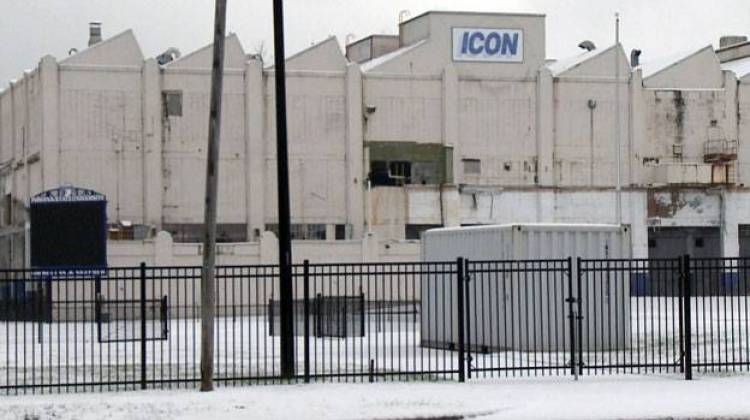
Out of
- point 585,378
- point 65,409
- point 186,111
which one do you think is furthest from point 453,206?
point 65,409

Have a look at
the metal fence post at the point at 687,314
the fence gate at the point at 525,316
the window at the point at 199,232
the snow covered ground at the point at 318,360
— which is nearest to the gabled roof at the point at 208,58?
the window at the point at 199,232

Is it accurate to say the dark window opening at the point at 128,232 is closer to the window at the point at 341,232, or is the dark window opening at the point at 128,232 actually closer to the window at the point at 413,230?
the window at the point at 341,232

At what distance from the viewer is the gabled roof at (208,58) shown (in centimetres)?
6425

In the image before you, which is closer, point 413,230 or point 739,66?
point 413,230

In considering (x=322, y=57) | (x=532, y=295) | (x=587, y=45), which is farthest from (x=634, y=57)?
(x=532, y=295)

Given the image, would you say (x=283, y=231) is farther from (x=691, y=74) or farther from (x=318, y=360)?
(x=691, y=74)

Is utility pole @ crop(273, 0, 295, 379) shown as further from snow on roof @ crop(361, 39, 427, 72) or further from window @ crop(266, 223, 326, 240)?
snow on roof @ crop(361, 39, 427, 72)

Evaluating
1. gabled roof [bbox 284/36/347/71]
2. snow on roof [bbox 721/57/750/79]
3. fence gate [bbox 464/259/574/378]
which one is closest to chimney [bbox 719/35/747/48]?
snow on roof [bbox 721/57/750/79]

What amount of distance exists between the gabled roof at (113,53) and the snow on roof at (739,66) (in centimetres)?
3077

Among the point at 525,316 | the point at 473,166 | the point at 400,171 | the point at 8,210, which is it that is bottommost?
the point at 525,316

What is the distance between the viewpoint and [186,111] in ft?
211

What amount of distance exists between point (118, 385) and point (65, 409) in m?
3.78

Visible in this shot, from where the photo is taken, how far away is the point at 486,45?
67812 mm

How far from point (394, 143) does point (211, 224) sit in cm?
4431
